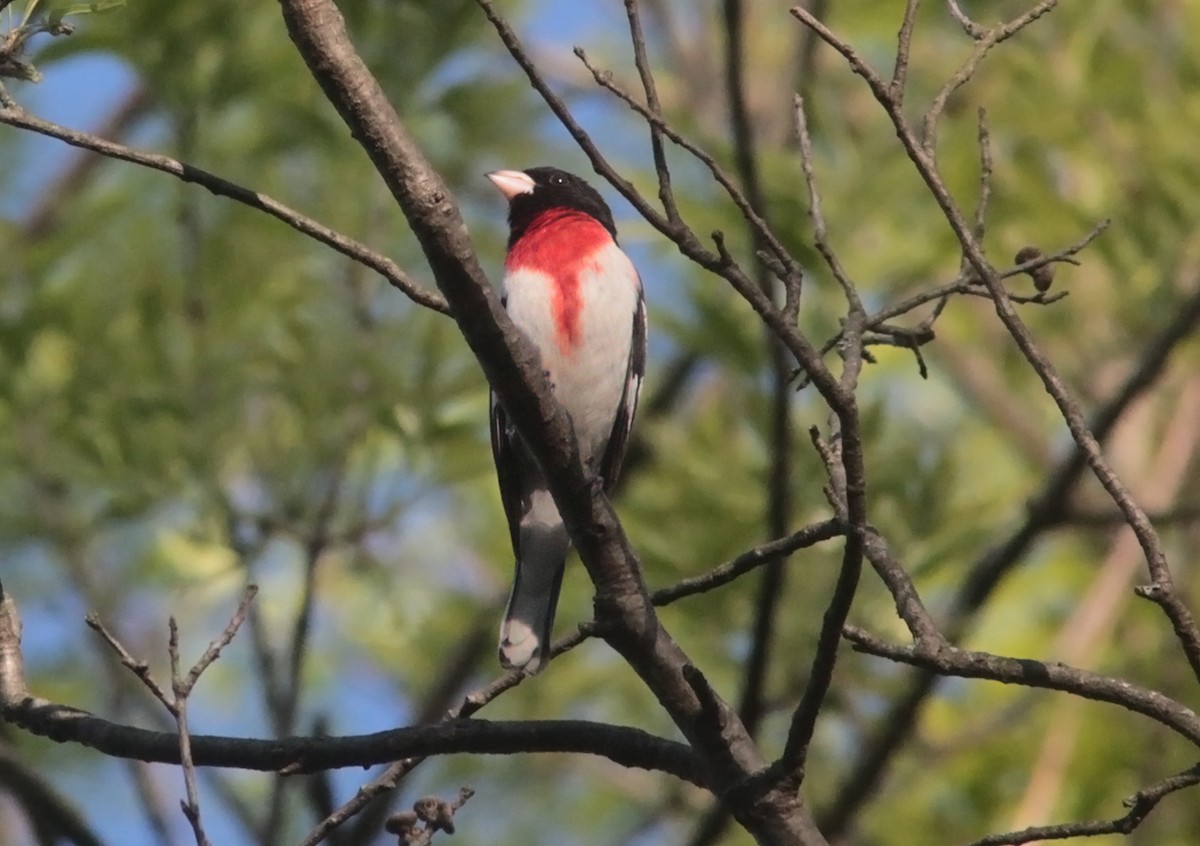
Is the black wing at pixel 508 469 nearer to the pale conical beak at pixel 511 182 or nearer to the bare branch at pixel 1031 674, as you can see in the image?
the pale conical beak at pixel 511 182

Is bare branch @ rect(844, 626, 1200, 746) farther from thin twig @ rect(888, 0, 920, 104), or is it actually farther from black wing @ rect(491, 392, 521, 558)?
black wing @ rect(491, 392, 521, 558)

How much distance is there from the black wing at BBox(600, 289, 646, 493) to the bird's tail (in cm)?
45

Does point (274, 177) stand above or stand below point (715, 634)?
above

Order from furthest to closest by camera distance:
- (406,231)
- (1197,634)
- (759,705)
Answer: (406,231) < (759,705) < (1197,634)

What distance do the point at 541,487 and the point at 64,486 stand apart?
188cm

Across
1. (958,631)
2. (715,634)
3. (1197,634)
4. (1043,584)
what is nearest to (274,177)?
(715,634)

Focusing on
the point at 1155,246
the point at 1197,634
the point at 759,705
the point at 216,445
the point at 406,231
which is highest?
the point at 406,231

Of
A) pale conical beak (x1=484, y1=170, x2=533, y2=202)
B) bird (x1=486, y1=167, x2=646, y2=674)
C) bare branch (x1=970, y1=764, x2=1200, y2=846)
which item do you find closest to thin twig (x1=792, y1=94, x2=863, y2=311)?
bare branch (x1=970, y1=764, x2=1200, y2=846)

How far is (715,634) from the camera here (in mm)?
6137

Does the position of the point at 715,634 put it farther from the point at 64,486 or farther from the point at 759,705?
the point at 64,486

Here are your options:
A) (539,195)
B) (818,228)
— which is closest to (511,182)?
(539,195)

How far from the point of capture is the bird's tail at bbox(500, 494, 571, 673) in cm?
480

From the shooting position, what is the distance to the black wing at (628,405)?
19.0 feet

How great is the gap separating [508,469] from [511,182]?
52.4 inches
